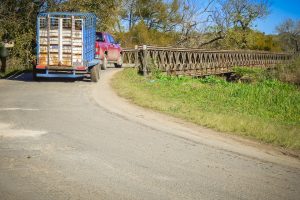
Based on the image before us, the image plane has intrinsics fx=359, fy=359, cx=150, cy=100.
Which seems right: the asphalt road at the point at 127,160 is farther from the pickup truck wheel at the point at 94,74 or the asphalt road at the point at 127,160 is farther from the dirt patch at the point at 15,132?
the pickup truck wheel at the point at 94,74

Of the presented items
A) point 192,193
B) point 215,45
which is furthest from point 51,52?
point 215,45

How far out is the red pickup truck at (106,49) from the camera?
61.9 ft

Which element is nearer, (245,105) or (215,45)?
(245,105)

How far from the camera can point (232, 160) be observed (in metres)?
5.55

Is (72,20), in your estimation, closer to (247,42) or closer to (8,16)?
(8,16)

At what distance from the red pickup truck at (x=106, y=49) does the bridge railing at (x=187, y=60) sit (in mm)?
1226

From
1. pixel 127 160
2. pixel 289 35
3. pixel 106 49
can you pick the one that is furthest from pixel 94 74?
pixel 289 35

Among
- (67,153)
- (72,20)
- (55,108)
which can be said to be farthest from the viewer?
(72,20)

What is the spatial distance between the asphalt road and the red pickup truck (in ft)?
34.6

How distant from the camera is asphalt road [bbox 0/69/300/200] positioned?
4246 millimetres

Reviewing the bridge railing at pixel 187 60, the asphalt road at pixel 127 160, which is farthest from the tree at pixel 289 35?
the asphalt road at pixel 127 160

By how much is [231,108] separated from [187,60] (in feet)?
48.5

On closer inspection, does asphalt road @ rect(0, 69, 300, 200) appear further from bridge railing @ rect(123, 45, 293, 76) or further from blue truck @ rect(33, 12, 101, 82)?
bridge railing @ rect(123, 45, 293, 76)

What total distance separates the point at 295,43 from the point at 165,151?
89078 mm
